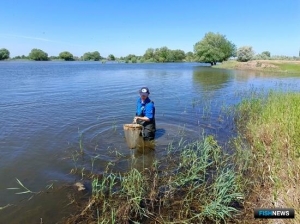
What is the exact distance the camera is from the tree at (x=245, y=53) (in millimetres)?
79875

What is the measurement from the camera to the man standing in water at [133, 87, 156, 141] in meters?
8.62

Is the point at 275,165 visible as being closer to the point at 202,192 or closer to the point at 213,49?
the point at 202,192

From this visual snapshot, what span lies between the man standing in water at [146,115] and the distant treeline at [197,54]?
72630 mm

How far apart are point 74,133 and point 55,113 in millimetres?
4117

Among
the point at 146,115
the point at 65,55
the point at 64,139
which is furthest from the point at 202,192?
the point at 65,55

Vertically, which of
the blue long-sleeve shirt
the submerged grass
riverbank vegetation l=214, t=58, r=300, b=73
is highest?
riverbank vegetation l=214, t=58, r=300, b=73

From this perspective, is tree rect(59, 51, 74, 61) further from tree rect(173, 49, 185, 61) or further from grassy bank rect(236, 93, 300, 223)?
grassy bank rect(236, 93, 300, 223)

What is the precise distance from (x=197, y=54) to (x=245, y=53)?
17.0 m

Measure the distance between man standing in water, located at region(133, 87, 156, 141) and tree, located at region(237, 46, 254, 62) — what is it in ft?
264

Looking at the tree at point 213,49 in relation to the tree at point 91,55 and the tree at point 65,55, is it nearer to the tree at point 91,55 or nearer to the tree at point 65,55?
the tree at point 91,55

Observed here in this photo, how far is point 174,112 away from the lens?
47.3 ft

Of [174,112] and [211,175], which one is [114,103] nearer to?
[174,112]

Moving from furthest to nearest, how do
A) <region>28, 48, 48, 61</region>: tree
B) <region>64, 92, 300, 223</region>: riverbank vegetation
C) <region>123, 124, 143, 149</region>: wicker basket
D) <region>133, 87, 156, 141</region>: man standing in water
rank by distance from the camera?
1. <region>28, 48, 48, 61</region>: tree
2. <region>133, 87, 156, 141</region>: man standing in water
3. <region>123, 124, 143, 149</region>: wicker basket
4. <region>64, 92, 300, 223</region>: riverbank vegetation

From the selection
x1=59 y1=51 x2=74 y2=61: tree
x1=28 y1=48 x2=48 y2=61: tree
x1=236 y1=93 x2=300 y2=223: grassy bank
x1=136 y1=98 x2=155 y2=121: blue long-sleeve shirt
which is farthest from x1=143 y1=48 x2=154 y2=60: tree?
x1=236 y1=93 x2=300 y2=223: grassy bank
